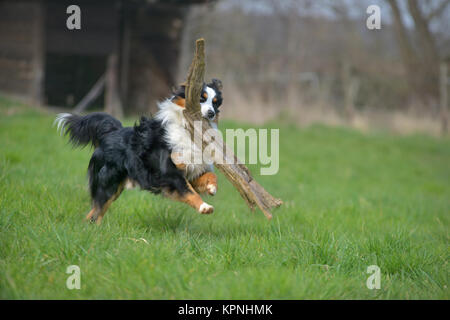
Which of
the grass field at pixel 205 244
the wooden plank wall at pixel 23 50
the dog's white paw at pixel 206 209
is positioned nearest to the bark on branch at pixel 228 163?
the grass field at pixel 205 244

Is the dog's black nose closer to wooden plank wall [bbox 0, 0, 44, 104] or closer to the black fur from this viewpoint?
the black fur

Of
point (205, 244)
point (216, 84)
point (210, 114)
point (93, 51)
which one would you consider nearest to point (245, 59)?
point (93, 51)

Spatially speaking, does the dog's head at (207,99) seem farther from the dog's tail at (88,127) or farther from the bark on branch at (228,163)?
the dog's tail at (88,127)

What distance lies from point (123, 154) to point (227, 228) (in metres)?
1.12

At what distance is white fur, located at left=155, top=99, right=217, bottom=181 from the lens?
3715 mm

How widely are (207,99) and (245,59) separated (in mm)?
14875

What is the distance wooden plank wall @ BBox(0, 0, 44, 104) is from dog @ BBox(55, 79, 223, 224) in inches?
295

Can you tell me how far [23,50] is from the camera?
10727 mm

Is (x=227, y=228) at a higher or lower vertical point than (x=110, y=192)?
lower

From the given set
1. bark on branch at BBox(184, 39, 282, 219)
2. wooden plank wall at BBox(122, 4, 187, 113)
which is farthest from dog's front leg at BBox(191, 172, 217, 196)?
wooden plank wall at BBox(122, 4, 187, 113)

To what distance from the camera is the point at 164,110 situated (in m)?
3.90

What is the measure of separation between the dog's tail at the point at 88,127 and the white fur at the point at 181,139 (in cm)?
46
